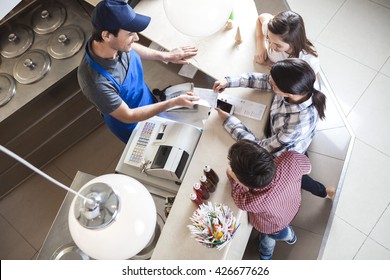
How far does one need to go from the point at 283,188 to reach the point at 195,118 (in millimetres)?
777

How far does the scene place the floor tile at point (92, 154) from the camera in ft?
11.3

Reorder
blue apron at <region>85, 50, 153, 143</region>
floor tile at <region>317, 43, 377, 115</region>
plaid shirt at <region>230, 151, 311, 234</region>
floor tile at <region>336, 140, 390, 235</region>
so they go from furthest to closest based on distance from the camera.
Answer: floor tile at <region>317, 43, 377, 115</region>, floor tile at <region>336, 140, 390, 235</region>, blue apron at <region>85, 50, 153, 143</region>, plaid shirt at <region>230, 151, 311, 234</region>

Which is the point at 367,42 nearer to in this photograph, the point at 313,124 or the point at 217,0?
the point at 313,124

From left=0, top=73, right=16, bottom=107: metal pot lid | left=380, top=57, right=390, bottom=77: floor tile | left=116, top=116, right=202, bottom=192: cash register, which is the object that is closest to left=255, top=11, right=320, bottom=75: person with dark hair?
left=116, top=116, right=202, bottom=192: cash register

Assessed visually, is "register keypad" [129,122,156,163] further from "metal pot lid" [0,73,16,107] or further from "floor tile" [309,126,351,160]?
"floor tile" [309,126,351,160]

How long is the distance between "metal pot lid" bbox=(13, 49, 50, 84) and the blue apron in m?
0.95

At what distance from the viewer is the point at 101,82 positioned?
201 centimetres

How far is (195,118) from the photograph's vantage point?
2.43 m

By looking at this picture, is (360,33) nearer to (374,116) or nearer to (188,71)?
(374,116)

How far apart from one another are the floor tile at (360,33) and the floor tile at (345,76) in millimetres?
66

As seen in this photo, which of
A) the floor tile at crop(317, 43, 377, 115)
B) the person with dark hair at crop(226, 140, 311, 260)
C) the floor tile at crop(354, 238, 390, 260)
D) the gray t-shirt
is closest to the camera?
the person with dark hair at crop(226, 140, 311, 260)

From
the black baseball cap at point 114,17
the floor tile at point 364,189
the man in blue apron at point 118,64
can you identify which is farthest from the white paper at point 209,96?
the floor tile at point 364,189

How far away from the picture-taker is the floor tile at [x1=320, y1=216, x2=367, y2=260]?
2.76m

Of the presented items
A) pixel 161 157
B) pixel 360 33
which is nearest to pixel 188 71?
pixel 161 157
